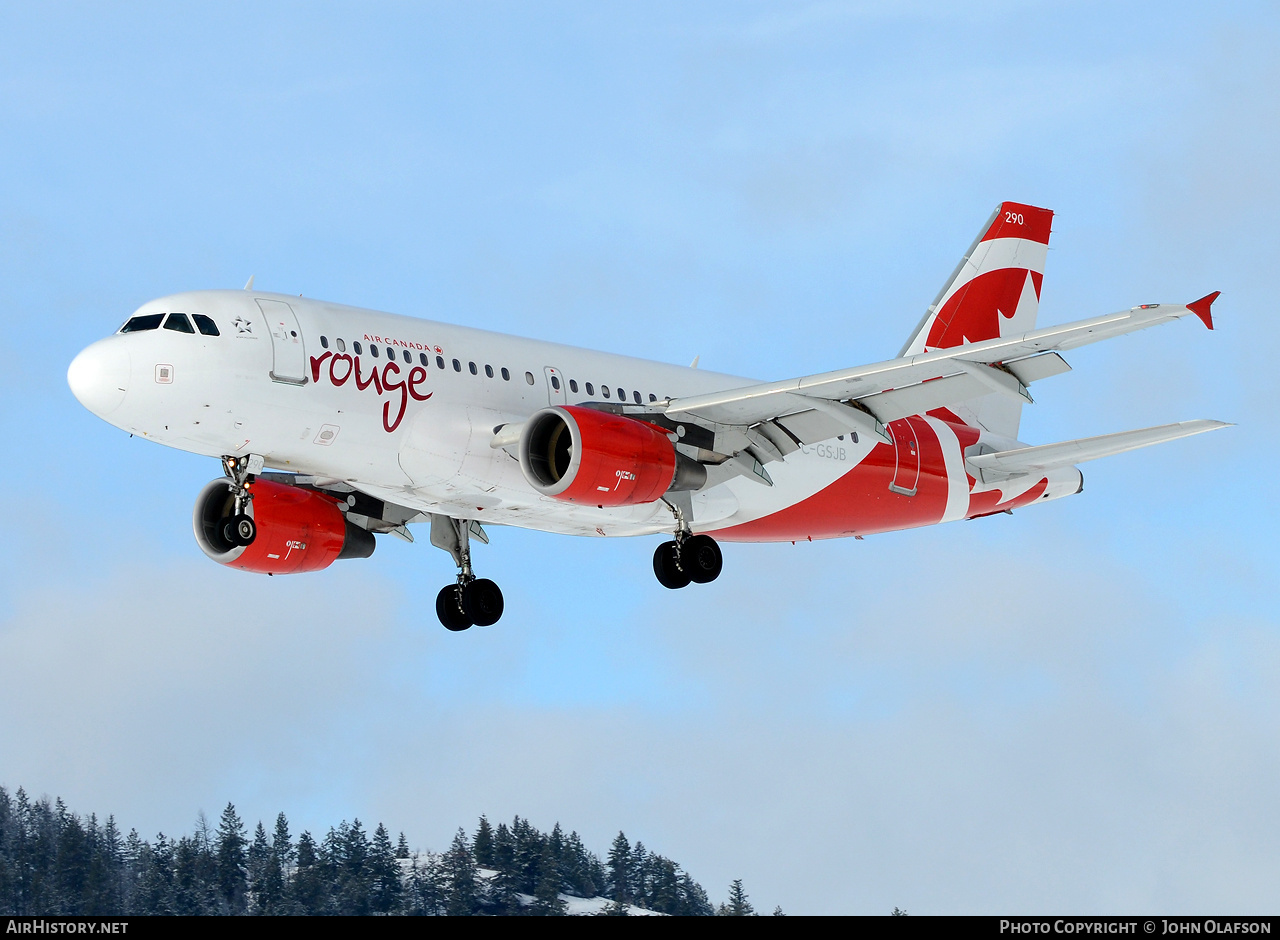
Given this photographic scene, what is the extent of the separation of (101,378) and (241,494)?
4088 millimetres

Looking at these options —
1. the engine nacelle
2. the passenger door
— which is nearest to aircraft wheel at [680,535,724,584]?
the passenger door

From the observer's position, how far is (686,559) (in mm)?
38219

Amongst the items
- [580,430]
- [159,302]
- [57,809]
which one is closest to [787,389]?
[580,430]

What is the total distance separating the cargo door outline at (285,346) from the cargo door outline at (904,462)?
53.4 feet

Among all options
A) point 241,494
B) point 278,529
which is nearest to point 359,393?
point 241,494

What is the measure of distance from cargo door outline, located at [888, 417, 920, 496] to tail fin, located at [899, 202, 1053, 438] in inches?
186

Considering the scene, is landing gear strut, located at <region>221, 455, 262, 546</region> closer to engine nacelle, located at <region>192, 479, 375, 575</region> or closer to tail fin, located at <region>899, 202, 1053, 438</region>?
engine nacelle, located at <region>192, 479, 375, 575</region>

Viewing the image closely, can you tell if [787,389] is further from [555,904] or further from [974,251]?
[555,904]

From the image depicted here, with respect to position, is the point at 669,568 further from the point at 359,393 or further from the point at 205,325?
the point at 205,325

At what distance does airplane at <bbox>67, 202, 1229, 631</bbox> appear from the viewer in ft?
105

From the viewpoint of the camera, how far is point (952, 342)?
159 feet

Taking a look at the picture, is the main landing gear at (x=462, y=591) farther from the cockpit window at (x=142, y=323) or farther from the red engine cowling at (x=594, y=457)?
the cockpit window at (x=142, y=323)

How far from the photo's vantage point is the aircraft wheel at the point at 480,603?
1615 inches

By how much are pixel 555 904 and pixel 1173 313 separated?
66.9 m
